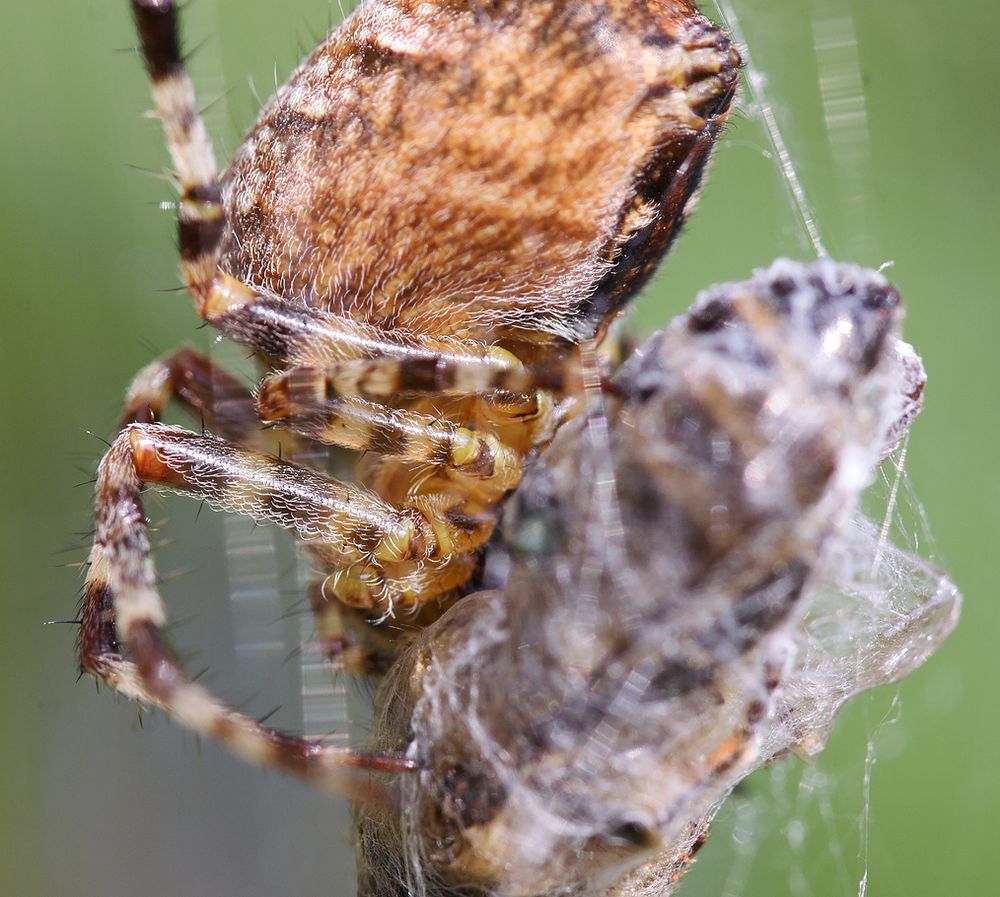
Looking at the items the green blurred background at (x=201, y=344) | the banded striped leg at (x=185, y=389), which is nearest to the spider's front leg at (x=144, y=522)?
the banded striped leg at (x=185, y=389)

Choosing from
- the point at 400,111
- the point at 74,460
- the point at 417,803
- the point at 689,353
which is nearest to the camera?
the point at 689,353

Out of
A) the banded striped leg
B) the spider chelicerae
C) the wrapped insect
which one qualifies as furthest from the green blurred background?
the wrapped insect

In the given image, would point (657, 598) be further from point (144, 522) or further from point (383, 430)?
point (144, 522)

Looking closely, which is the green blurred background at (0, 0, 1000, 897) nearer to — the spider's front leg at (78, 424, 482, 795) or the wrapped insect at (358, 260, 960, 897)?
the spider's front leg at (78, 424, 482, 795)

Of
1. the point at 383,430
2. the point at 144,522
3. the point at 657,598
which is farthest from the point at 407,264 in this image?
the point at 657,598

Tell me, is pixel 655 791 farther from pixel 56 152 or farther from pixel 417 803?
pixel 56 152

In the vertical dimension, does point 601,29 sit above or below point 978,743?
above

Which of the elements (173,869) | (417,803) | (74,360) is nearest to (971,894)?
(417,803)
